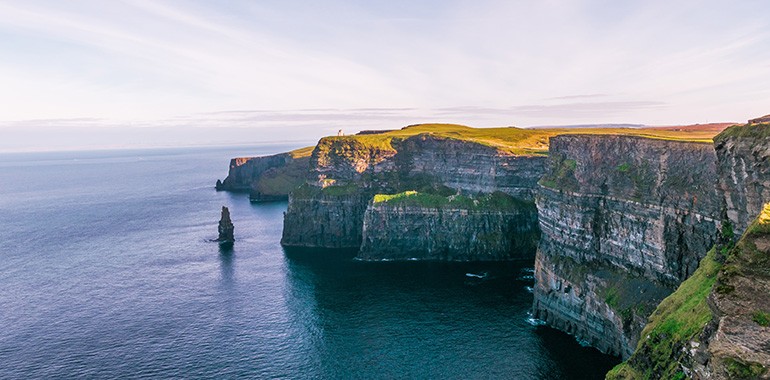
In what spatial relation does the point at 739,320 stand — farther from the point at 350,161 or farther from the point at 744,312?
the point at 350,161

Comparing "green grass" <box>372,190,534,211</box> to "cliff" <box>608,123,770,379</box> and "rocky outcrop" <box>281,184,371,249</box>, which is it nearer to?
"rocky outcrop" <box>281,184,371,249</box>

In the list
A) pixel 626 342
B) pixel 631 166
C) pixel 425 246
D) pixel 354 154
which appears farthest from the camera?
pixel 354 154

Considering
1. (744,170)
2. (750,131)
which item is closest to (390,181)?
(744,170)

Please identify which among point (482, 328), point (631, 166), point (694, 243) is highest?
point (631, 166)

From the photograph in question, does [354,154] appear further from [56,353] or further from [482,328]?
[56,353]

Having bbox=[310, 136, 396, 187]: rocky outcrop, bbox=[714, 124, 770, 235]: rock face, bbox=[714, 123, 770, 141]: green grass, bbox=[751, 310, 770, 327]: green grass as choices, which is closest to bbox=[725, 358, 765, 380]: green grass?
bbox=[751, 310, 770, 327]: green grass

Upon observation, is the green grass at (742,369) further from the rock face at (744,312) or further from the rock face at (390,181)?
the rock face at (390,181)

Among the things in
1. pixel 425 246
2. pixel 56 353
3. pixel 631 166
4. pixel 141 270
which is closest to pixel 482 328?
pixel 631 166
